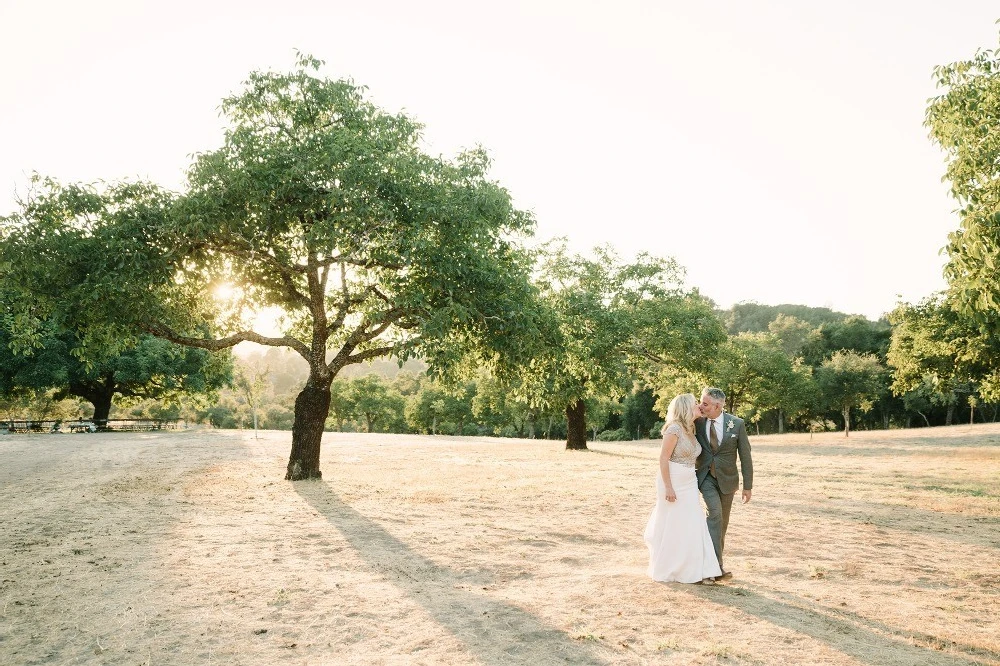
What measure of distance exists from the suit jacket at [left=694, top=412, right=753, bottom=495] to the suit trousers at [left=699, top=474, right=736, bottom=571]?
0.07 m

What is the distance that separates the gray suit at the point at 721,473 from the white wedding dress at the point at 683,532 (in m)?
0.23

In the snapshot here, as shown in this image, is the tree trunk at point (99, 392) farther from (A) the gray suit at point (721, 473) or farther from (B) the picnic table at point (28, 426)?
(A) the gray suit at point (721, 473)

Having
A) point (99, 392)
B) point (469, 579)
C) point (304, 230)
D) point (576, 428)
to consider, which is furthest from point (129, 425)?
point (469, 579)

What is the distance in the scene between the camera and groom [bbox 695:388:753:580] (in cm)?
769

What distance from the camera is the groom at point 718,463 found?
7691 mm

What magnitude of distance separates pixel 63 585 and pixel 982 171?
14.8 metres

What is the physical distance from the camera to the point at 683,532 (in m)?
7.51

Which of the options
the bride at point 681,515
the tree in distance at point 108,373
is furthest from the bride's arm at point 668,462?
the tree in distance at point 108,373

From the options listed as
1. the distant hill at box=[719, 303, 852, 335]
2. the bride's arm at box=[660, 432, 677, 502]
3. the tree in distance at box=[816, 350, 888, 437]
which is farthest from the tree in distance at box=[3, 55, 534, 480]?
the distant hill at box=[719, 303, 852, 335]

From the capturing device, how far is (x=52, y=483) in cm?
1688

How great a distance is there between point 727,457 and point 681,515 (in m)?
0.92

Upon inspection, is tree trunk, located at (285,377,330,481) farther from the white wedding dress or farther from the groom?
the groom

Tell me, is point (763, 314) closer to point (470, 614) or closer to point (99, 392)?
point (99, 392)

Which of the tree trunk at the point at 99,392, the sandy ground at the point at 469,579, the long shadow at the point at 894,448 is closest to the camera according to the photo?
the sandy ground at the point at 469,579
